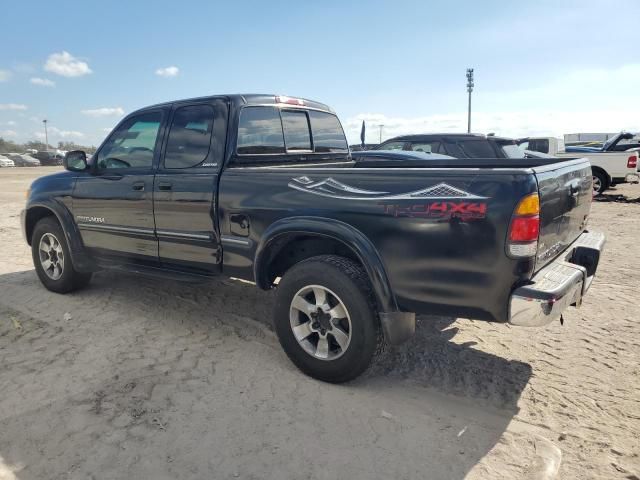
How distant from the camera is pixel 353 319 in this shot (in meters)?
3.05

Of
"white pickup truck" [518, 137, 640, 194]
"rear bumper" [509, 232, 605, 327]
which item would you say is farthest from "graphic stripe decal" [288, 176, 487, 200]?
"white pickup truck" [518, 137, 640, 194]

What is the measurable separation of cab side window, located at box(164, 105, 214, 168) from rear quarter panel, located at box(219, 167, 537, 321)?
106 cm

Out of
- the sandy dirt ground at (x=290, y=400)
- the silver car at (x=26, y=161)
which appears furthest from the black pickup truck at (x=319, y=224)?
the silver car at (x=26, y=161)

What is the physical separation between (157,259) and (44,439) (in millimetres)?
1861

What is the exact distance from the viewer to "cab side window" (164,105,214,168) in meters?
3.89

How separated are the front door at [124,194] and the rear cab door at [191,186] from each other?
148mm

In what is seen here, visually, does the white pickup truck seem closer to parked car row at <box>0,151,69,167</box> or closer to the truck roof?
the truck roof

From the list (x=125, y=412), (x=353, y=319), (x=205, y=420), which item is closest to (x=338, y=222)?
(x=353, y=319)

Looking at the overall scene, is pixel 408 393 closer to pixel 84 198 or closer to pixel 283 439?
pixel 283 439

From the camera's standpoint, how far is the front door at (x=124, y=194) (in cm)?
422

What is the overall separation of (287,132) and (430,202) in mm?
2022

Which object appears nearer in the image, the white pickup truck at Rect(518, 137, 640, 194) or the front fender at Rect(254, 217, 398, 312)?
the front fender at Rect(254, 217, 398, 312)

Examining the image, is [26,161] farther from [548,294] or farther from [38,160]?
[548,294]

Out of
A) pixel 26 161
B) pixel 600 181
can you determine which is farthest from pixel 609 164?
pixel 26 161
